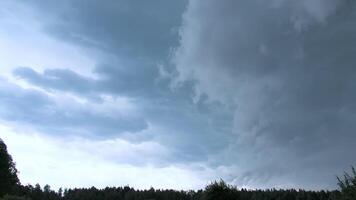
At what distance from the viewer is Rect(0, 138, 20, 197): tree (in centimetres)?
11069

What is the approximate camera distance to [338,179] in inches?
1682

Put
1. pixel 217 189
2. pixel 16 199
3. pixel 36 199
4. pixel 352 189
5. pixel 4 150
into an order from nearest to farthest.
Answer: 1. pixel 352 189
2. pixel 16 199
3. pixel 217 189
4. pixel 4 150
5. pixel 36 199

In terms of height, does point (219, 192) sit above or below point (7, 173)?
below

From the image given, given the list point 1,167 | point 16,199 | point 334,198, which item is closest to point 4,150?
point 1,167

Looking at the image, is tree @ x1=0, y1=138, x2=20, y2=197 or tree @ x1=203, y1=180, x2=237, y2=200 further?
tree @ x1=0, y1=138, x2=20, y2=197

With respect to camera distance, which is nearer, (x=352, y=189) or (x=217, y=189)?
(x=352, y=189)

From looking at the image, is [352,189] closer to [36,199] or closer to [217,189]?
[217,189]

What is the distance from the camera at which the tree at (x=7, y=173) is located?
11069 cm

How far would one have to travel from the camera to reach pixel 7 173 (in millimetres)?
114562

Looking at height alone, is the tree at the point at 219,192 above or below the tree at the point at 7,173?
below

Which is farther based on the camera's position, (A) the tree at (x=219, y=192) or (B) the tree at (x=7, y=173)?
(B) the tree at (x=7, y=173)

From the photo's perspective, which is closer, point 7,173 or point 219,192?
point 219,192

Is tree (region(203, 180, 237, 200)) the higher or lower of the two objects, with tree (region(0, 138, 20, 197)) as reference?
lower

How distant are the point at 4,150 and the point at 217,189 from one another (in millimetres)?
60638
